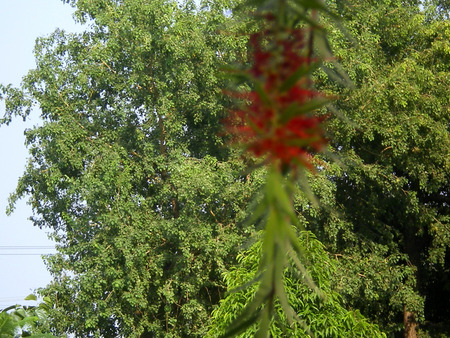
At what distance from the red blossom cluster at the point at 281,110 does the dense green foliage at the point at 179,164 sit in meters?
9.69

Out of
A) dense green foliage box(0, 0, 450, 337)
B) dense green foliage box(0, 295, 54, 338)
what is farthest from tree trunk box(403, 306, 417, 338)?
dense green foliage box(0, 295, 54, 338)

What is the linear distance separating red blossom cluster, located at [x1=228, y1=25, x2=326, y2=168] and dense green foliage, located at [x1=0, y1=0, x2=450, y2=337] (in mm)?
9691

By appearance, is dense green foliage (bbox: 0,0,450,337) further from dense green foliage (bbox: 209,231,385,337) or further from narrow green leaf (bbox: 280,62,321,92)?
narrow green leaf (bbox: 280,62,321,92)

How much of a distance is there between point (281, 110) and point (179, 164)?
35.0 feet

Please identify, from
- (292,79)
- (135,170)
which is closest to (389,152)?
(135,170)

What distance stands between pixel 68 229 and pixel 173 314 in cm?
218

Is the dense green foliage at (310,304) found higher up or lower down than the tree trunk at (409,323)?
lower down

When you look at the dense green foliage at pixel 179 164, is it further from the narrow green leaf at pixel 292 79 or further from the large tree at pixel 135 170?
the narrow green leaf at pixel 292 79

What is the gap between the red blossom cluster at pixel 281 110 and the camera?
1.48 ft

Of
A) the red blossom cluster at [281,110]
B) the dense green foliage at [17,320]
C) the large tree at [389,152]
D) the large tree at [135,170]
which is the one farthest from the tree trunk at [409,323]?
the red blossom cluster at [281,110]

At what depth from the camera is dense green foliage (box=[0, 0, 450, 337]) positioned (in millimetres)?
10672

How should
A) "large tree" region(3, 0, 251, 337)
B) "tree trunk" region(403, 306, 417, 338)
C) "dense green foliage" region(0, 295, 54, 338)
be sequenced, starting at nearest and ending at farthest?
"dense green foliage" region(0, 295, 54, 338) < "large tree" region(3, 0, 251, 337) < "tree trunk" region(403, 306, 417, 338)

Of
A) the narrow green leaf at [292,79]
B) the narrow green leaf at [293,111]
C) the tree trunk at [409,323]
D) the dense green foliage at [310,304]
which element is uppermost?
the tree trunk at [409,323]

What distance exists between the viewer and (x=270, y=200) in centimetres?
45
